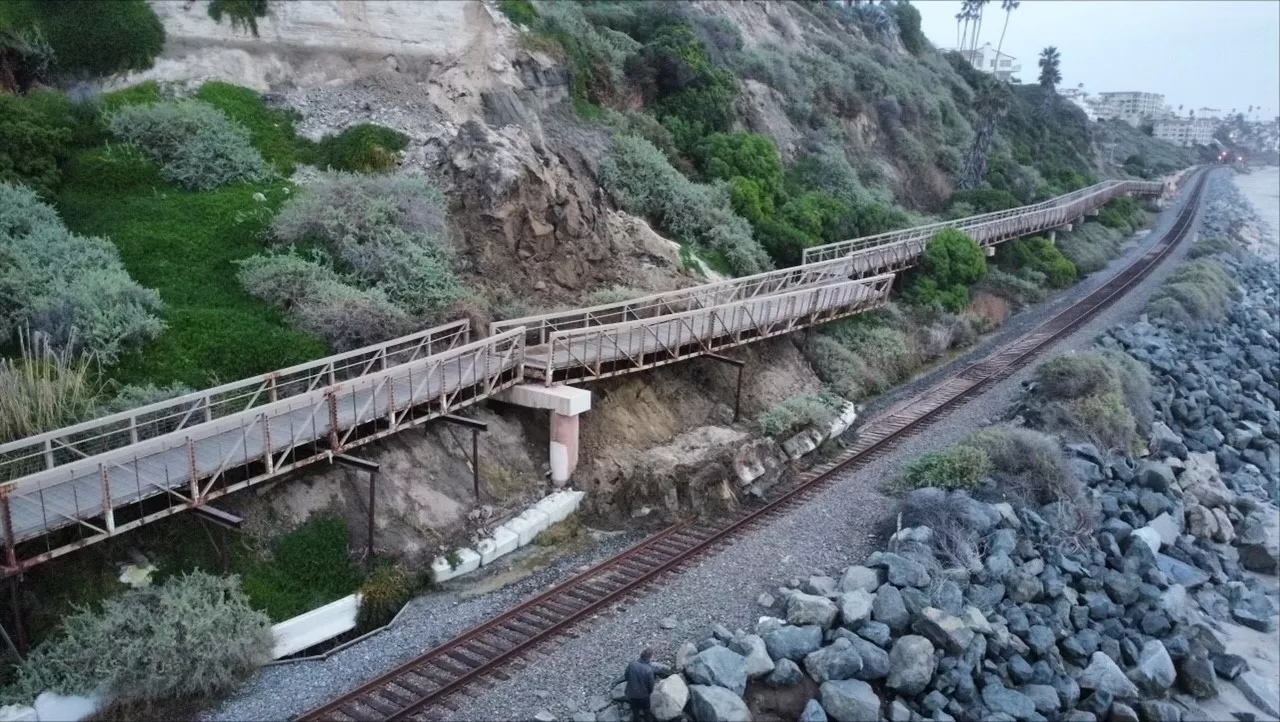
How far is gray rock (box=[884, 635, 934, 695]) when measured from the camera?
10.6 m

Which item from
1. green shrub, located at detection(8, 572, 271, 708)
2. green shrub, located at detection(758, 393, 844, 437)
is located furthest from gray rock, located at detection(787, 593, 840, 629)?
green shrub, located at detection(758, 393, 844, 437)

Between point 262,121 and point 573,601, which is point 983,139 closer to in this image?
point 262,121

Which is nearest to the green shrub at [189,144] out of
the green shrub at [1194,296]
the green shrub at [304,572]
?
the green shrub at [304,572]

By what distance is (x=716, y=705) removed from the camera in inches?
375

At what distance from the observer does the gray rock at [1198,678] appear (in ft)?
40.9

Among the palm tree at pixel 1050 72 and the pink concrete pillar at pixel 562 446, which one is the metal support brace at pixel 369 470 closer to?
the pink concrete pillar at pixel 562 446

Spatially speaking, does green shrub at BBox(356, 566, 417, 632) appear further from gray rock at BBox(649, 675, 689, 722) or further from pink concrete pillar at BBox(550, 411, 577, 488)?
gray rock at BBox(649, 675, 689, 722)

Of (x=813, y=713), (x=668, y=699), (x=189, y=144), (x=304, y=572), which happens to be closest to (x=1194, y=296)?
(x=813, y=713)

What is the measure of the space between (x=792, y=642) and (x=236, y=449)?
808 centimetres

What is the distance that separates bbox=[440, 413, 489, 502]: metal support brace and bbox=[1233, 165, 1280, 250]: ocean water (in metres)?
74.3

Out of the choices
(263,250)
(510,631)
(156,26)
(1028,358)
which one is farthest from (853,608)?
(156,26)

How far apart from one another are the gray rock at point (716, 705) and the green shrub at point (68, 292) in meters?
10.9

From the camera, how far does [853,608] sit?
11578 mm

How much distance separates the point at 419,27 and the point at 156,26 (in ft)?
24.8
